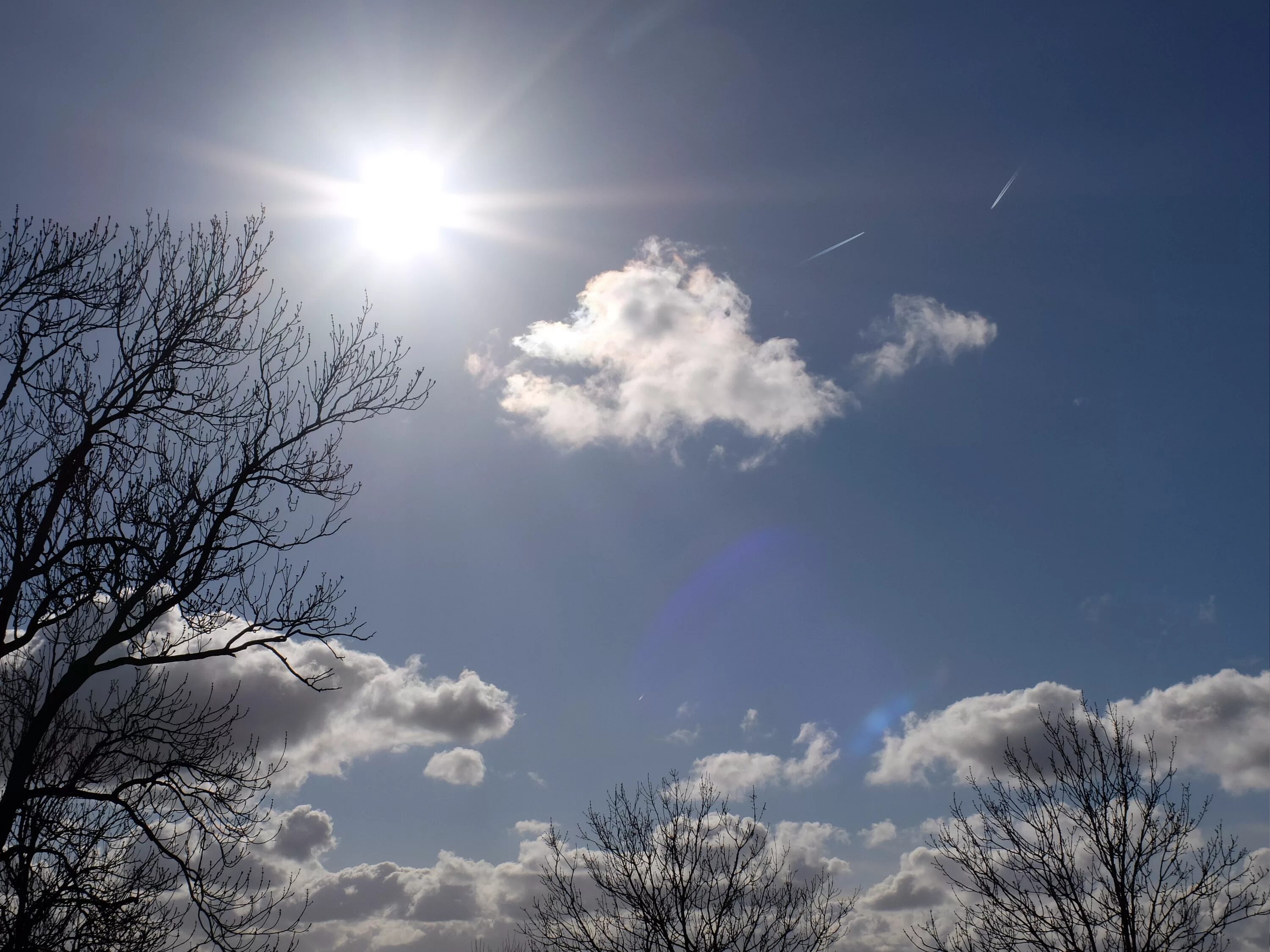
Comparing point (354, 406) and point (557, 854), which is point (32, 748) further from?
point (557, 854)

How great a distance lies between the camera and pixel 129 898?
24.7ft

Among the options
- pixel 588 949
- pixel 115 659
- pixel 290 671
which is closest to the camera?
pixel 115 659

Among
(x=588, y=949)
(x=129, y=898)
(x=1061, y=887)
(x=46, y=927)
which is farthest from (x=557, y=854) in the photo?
(x=129, y=898)

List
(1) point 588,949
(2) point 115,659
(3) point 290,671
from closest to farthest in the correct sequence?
(2) point 115,659
(3) point 290,671
(1) point 588,949

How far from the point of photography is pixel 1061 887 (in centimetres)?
1404

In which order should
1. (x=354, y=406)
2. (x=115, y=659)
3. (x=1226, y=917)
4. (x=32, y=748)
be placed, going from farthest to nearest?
(x=1226, y=917), (x=354, y=406), (x=115, y=659), (x=32, y=748)

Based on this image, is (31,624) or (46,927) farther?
(46,927)

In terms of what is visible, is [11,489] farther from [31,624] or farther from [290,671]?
[290,671]

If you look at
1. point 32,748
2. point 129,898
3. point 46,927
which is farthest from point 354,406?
point 46,927

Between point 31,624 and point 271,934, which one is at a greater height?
point 31,624

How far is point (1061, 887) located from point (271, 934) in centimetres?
1239

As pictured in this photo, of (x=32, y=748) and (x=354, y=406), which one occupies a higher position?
(x=354, y=406)

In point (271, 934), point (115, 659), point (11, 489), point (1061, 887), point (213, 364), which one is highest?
point (213, 364)

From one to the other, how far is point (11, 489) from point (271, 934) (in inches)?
217
